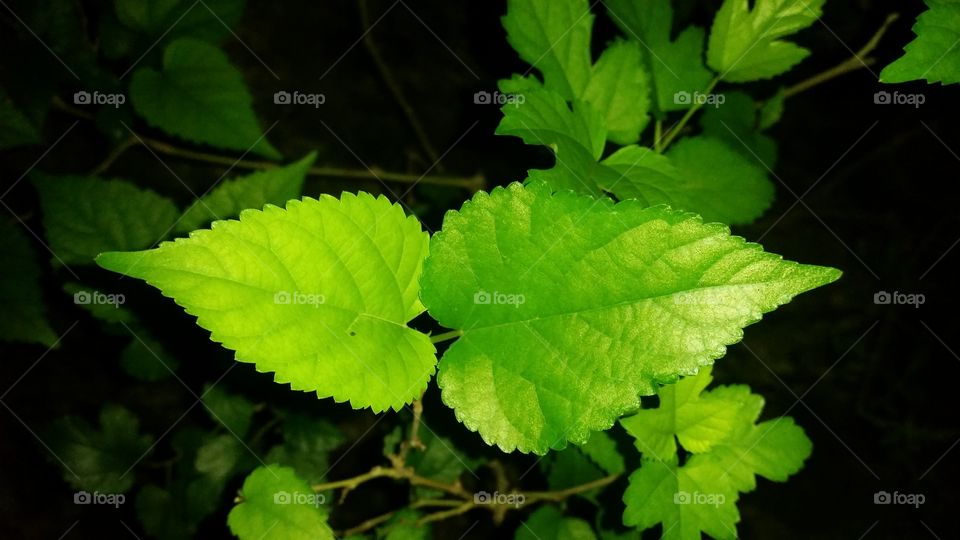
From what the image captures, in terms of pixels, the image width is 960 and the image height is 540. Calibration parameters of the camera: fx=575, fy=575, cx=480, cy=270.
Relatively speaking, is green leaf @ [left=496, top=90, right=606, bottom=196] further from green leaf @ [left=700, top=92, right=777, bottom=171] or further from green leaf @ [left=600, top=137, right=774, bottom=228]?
green leaf @ [left=700, top=92, right=777, bottom=171]

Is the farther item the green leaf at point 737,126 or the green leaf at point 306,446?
the green leaf at point 306,446

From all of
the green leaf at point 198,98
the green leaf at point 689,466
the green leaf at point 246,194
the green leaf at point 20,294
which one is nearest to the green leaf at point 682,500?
the green leaf at point 689,466

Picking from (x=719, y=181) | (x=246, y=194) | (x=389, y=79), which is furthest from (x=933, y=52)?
(x=389, y=79)

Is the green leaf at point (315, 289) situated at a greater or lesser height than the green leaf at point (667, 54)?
lesser

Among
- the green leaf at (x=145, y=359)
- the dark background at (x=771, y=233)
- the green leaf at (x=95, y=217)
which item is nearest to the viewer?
the green leaf at (x=95, y=217)

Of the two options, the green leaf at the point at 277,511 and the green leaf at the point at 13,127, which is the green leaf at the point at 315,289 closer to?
the green leaf at the point at 277,511

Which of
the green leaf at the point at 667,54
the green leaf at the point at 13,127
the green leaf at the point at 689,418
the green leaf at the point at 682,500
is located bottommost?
the green leaf at the point at 682,500

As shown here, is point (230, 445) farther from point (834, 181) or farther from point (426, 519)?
point (834, 181)

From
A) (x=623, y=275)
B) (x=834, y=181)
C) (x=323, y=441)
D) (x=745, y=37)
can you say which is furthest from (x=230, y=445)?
(x=834, y=181)
